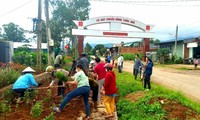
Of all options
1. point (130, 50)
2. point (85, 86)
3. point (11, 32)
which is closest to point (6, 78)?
point (85, 86)

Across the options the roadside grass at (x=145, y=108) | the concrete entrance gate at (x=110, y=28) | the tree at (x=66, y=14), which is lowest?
the roadside grass at (x=145, y=108)

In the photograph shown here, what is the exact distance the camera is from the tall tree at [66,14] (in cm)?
4556

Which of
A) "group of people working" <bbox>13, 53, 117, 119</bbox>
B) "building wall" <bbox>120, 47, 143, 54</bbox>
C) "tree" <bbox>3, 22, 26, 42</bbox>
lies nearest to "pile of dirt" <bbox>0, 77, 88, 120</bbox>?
"group of people working" <bbox>13, 53, 117, 119</bbox>

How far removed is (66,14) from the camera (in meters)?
46.4

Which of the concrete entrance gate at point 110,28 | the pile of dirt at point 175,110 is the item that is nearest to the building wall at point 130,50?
the concrete entrance gate at point 110,28

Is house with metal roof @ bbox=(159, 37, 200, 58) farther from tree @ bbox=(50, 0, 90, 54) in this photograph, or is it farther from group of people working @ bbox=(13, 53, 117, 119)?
group of people working @ bbox=(13, 53, 117, 119)

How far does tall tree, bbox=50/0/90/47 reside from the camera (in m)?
45.6

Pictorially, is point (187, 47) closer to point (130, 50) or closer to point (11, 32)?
point (130, 50)

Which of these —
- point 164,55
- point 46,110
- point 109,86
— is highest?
point 164,55

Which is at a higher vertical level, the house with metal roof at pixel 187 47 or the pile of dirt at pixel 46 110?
the house with metal roof at pixel 187 47

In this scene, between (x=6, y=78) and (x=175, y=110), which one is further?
(x=6, y=78)

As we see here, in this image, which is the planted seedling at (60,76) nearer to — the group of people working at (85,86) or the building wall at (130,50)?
the group of people working at (85,86)

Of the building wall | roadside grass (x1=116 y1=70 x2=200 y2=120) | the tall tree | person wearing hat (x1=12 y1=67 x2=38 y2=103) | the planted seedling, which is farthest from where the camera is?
the building wall

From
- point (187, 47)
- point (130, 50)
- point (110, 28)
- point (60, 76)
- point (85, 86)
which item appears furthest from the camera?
Answer: point (130, 50)
